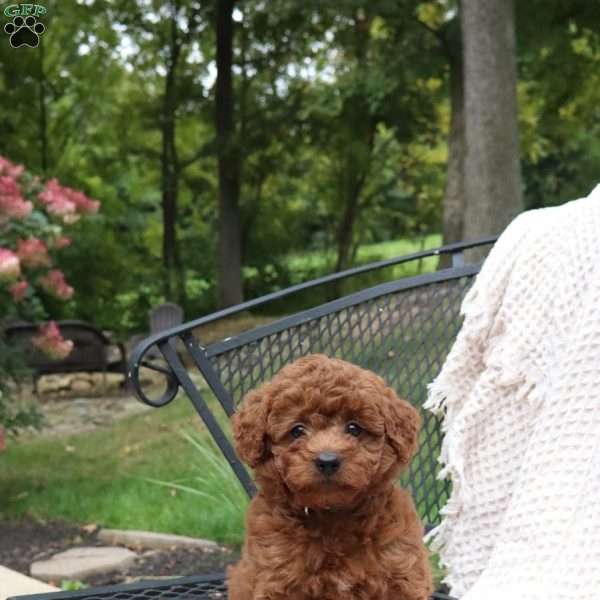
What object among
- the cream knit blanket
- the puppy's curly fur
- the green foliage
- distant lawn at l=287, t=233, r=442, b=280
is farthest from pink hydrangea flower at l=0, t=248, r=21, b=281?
distant lawn at l=287, t=233, r=442, b=280

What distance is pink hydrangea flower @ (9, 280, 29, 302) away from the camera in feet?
19.1

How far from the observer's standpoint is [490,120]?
8.18m

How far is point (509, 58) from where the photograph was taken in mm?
8109

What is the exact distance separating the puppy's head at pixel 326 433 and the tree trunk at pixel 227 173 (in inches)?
495

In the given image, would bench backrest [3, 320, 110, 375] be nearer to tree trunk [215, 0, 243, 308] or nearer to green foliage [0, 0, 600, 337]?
green foliage [0, 0, 600, 337]

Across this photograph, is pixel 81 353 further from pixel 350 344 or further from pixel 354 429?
pixel 354 429

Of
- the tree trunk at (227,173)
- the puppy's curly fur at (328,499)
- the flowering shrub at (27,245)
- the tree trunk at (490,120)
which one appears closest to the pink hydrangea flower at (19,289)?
the flowering shrub at (27,245)

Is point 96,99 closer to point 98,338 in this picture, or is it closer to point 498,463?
point 98,338

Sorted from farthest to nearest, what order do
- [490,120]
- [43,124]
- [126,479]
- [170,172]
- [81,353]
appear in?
1. [170,172]
2. [43,124]
3. [81,353]
4. [490,120]
5. [126,479]

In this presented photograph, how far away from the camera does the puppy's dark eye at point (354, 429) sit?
2066mm

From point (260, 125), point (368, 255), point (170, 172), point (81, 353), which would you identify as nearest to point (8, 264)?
point (81, 353)

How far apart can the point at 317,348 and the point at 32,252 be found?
2.93 m

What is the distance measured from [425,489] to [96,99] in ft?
42.1

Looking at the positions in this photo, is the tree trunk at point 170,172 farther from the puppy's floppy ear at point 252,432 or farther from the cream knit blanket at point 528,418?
the puppy's floppy ear at point 252,432
